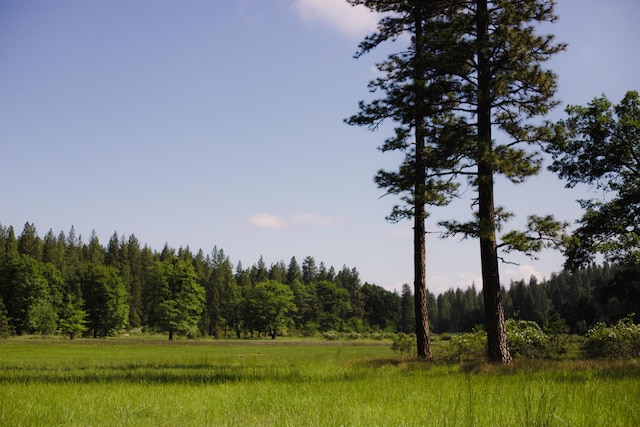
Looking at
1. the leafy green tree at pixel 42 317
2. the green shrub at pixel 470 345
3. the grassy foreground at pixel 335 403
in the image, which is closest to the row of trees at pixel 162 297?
the leafy green tree at pixel 42 317

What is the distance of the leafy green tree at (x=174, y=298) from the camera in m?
70.4

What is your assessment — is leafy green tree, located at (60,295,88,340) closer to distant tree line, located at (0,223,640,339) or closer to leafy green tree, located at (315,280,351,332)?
distant tree line, located at (0,223,640,339)

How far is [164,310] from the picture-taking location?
230 ft

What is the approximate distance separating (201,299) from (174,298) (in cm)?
1142

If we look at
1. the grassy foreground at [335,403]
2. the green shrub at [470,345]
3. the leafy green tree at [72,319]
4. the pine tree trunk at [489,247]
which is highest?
the pine tree trunk at [489,247]

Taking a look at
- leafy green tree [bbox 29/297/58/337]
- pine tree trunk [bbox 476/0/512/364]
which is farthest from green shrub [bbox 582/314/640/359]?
leafy green tree [bbox 29/297/58/337]

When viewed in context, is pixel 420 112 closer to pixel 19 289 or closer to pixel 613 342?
pixel 613 342

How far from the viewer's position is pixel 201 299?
8500 centimetres

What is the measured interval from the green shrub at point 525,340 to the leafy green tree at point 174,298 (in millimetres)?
58109

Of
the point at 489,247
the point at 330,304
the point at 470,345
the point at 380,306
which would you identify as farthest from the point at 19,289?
the point at 380,306

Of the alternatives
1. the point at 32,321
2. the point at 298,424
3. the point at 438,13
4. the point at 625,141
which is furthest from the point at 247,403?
the point at 32,321

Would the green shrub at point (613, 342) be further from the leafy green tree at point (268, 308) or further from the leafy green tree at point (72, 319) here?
the leafy green tree at point (268, 308)

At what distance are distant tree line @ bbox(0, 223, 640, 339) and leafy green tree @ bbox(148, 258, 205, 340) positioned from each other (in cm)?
16

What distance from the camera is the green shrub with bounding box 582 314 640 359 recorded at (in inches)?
711
